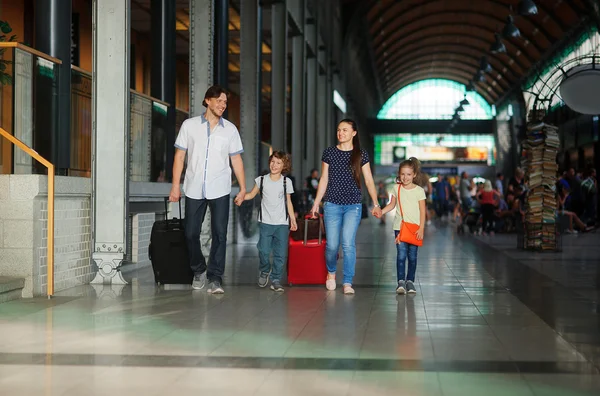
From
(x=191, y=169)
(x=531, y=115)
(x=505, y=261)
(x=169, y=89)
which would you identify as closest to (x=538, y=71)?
(x=531, y=115)

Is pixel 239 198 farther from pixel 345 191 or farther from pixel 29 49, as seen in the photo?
pixel 29 49

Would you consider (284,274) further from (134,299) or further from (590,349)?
→ (590,349)

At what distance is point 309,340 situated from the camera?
20.3ft

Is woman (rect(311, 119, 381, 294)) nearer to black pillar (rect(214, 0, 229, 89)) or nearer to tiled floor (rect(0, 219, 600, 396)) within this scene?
tiled floor (rect(0, 219, 600, 396))

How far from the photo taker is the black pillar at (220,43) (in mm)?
16156

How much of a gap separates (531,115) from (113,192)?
873 cm

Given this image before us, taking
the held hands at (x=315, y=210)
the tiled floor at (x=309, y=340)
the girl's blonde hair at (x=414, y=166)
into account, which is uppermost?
the girl's blonde hair at (x=414, y=166)

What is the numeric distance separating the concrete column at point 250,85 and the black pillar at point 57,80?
A: 924 cm

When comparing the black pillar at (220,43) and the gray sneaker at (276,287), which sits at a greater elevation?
the black pillar at (220,43)

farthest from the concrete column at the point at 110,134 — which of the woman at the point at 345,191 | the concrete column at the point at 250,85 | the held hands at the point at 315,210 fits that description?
the concrete column at the point at 250,85

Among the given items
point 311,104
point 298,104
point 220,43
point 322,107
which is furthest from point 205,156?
point 322,107

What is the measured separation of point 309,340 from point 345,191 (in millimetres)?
3134

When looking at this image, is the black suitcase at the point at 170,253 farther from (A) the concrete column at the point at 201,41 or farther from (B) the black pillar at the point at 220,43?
(B) the black pillar at the point at 220,43

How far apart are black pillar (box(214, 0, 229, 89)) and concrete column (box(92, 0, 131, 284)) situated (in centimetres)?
611
